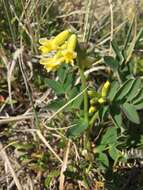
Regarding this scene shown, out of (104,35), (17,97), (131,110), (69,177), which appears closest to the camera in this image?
(131,110)

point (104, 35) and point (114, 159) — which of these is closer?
point (114, 159)

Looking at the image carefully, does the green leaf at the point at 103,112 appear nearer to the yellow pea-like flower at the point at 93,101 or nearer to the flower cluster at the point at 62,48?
the yellow pea-like flower at the point at 93,101

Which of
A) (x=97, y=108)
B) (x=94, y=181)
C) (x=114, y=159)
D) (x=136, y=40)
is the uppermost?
(x=136, y=40)

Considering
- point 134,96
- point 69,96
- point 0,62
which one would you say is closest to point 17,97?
point 0,62

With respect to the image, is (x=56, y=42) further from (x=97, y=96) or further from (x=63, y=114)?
(x=63, y=114)

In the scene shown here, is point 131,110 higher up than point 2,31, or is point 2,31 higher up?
point 2,31

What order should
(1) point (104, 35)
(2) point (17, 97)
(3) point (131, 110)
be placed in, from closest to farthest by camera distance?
(3) point (131, 110)
(2) point (17, 97)
(1) point (104, 35)

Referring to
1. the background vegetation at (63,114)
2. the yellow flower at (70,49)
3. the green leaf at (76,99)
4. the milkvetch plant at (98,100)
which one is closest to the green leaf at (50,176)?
the background vegetation at (63,114)

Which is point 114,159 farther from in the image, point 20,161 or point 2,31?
point 2,31
